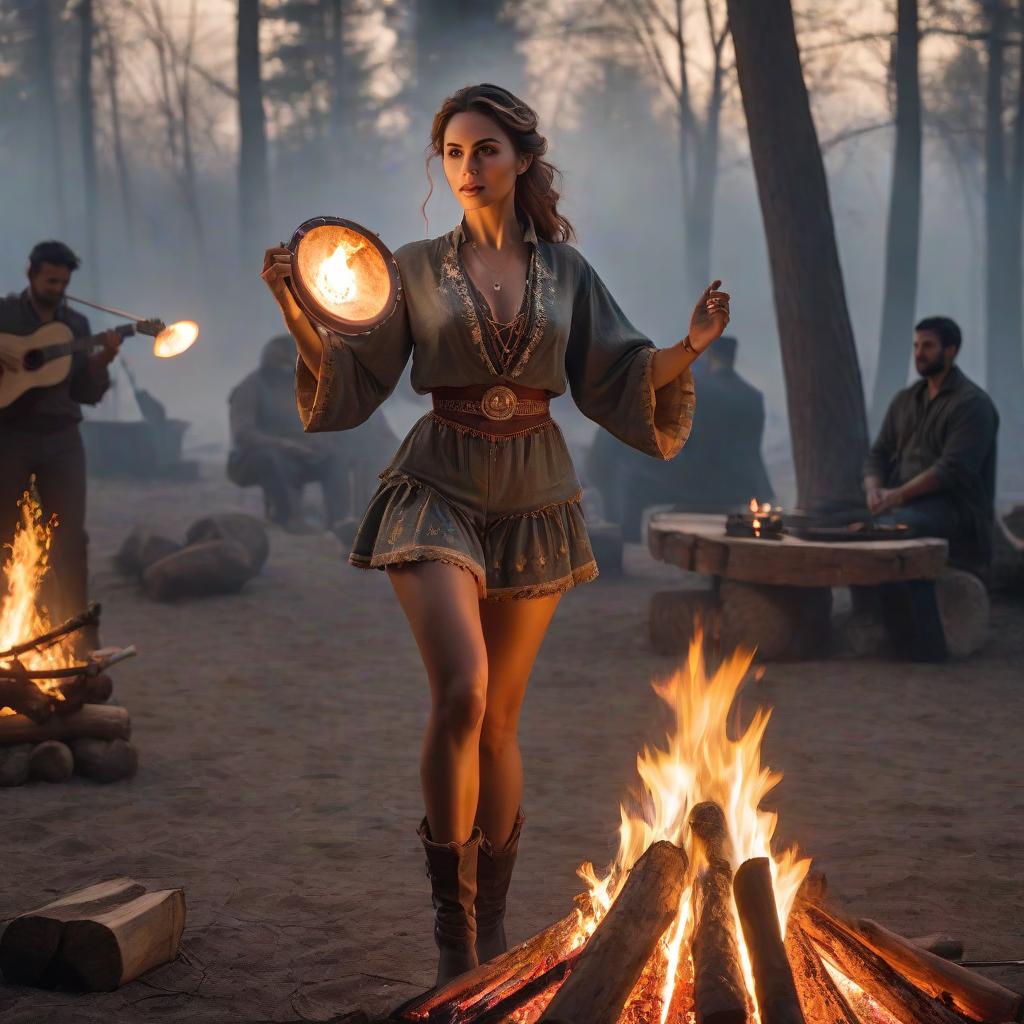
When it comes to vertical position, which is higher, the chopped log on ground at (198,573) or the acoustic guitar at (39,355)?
the acoustic guitar at (39,355)

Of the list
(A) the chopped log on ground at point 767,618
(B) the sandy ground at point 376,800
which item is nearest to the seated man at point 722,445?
(B) the sandy ground at point 376,800

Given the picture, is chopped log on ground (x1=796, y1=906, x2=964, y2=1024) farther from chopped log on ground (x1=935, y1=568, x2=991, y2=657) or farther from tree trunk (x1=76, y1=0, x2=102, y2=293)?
tree trunk (x1=76, y1=0, x2=102, y2=293)

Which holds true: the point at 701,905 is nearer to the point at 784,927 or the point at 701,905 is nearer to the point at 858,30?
the point at 784,927

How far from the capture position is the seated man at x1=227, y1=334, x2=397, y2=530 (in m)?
13.0

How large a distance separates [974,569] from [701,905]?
5.73m

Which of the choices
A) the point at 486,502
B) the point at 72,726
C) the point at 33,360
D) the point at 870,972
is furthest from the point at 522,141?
the point at 33,360

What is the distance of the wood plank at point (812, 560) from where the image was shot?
684 cm

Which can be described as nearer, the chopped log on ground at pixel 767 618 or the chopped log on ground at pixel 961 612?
the chopped log on ground at pixel 767 618

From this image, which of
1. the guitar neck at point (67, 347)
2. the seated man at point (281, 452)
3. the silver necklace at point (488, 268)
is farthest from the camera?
the seated man at point (281, 452)

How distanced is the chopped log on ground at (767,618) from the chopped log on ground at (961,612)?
77cm

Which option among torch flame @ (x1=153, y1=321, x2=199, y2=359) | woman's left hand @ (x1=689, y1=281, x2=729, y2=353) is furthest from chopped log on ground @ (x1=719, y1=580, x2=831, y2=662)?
woman's left hand @ (x1=689, y1=281, x2=729, y2=353)

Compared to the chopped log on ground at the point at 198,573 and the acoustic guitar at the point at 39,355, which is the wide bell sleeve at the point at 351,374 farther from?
the chopped log on ground at the point at 198,573

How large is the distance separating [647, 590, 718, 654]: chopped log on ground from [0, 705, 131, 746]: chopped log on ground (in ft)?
11.6

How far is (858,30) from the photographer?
2111cm
